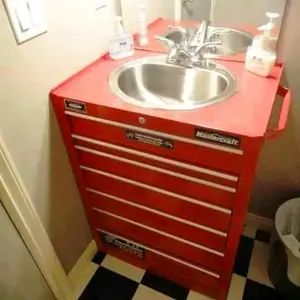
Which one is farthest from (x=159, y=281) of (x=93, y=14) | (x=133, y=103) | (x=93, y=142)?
(x=93, y=14)

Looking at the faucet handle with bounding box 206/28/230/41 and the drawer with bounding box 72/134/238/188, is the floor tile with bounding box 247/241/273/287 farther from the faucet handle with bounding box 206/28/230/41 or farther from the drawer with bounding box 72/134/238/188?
the faucet handle with bounding box 206/28/230/41

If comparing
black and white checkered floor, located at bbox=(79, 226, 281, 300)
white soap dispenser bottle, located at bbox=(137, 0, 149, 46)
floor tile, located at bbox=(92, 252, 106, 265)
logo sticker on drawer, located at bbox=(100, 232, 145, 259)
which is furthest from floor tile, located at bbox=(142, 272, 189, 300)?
white soap dispenser bottle, located at bbox=(137, 0, 149, 46)

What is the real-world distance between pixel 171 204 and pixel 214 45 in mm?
607

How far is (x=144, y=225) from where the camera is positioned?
44.3 inches

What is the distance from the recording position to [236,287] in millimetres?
1263

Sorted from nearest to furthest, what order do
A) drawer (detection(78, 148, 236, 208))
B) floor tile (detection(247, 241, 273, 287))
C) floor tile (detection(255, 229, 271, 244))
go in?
drawer (detection(78, 148, 236, 208)), floor tile (detection(247, 241, 273, 287)), floor tile (detection(255, 229, 271, 244))

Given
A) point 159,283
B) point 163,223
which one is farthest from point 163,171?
point 159,283

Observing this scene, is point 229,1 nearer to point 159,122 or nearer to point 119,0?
point 119,0

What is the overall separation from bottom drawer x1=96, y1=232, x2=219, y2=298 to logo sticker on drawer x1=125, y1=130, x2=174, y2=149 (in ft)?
1.82

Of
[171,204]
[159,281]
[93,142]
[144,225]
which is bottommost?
[159,281]

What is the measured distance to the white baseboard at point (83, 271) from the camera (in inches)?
50.9

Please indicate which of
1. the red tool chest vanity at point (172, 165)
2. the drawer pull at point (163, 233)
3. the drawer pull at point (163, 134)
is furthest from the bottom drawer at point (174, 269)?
the drawer pull at point (163, 134)

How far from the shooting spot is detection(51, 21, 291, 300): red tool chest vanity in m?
0.78

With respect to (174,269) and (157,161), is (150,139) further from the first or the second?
(174,269)
